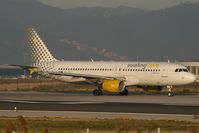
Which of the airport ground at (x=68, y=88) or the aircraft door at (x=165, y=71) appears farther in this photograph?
the airport ground at (x=68, y=88)

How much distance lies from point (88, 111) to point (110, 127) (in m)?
9.92

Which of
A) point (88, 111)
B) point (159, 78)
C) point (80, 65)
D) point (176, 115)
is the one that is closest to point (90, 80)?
point (80, 65)

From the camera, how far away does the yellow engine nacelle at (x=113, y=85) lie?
54281 mm

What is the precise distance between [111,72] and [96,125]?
32721 millimetres

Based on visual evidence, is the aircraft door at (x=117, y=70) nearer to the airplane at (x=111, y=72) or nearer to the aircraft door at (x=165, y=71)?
the airplane at (x=111, y=72)

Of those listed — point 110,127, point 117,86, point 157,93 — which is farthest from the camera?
point 157,93

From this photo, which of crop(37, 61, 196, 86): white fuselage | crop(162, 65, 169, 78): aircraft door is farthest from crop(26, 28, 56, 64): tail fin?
crop(162, 65, 169, 78): aircraft door

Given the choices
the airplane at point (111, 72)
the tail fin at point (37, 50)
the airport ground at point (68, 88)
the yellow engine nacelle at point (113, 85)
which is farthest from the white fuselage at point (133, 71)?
the airport ground at point (68, 88)

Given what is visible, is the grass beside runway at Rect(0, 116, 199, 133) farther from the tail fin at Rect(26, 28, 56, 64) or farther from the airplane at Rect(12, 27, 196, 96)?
the tail fin at Rect(26, 28, 56, 64)

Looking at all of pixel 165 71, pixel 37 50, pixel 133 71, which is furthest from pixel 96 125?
pixel 37 50

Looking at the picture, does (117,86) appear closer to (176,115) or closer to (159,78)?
(159,78)

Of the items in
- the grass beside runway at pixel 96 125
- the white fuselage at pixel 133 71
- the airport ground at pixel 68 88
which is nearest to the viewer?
the grass beside runway at pixel 96 125

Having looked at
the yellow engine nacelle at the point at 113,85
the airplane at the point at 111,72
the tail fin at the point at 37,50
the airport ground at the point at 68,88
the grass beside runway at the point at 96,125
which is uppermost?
the tail fin at the point at 37,50

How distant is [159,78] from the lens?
5481cm
